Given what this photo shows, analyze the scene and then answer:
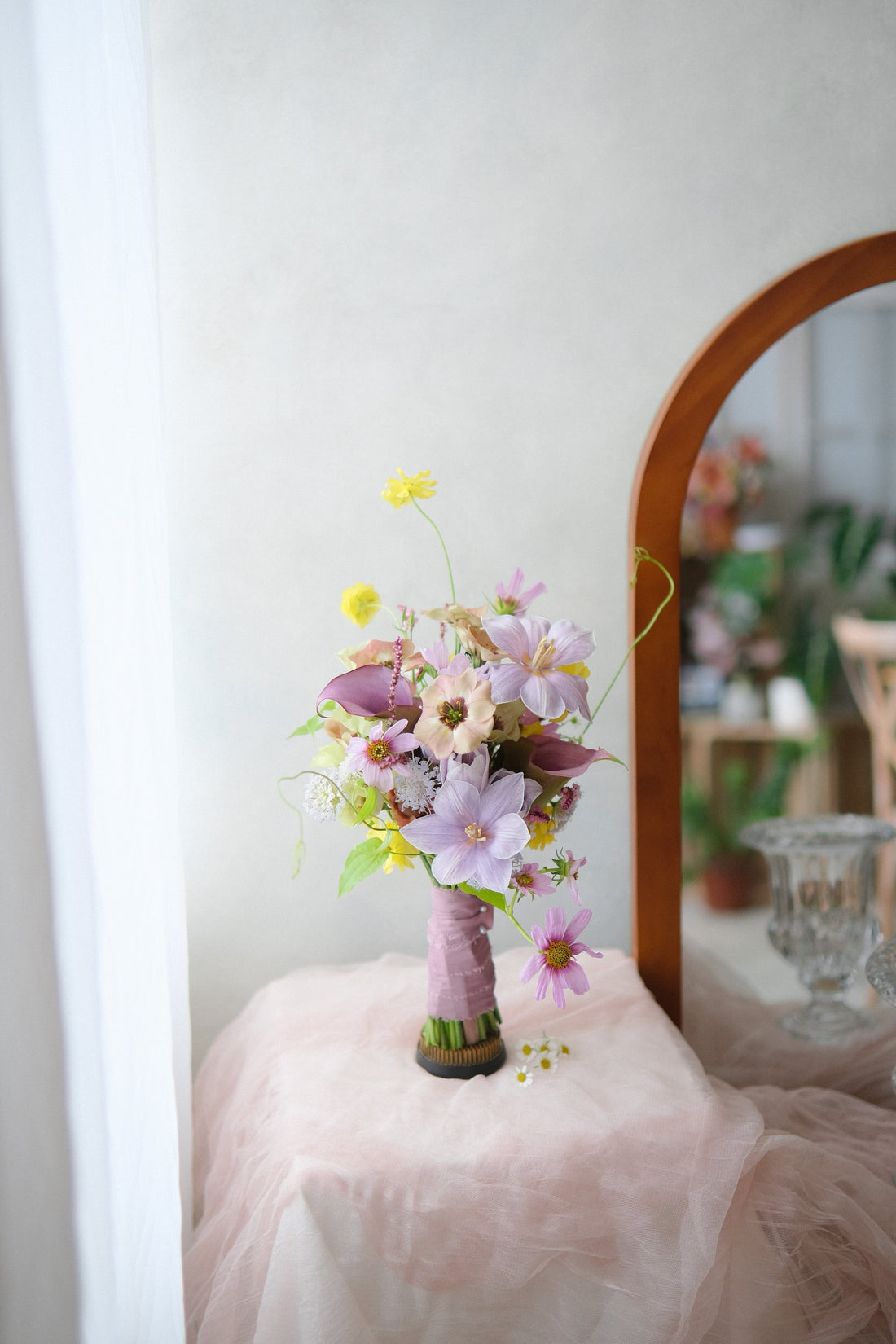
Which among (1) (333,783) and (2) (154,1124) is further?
(1) (333,783)

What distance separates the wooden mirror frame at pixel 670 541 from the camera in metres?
1.18

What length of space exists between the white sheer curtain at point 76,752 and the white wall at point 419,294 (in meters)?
0.39

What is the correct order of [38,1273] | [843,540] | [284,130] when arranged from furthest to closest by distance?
[843,540] → [284,130] → [38,1273]

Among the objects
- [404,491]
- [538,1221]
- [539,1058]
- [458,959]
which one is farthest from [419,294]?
[538,1221]

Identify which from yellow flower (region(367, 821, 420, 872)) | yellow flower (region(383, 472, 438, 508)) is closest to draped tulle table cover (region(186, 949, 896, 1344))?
yellow flower (region(367, 821, 420, 872))

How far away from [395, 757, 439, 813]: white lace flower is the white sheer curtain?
0.21 meters

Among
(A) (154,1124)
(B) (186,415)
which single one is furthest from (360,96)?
(A) (154,1124)

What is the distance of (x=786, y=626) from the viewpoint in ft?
4.45

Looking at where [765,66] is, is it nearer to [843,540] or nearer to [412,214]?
→ [412,214]

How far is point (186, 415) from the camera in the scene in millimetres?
1182

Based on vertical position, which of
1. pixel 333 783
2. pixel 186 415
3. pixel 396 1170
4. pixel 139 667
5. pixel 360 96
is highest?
pixel 360 96

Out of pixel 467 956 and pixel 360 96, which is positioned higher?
pixel 360 96

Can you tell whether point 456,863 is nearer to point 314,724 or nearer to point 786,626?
point 314,724

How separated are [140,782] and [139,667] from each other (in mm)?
88
